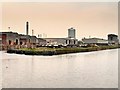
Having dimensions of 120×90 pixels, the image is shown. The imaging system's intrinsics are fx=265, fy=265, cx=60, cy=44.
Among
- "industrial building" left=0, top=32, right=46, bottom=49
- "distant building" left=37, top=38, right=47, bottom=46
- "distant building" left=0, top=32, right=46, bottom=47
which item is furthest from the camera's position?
"distant building" left=37, top=38, right=47, bottom=46

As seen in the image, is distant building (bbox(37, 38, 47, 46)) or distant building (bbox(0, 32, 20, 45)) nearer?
distant building (bbox(0, 32, 20, 45))

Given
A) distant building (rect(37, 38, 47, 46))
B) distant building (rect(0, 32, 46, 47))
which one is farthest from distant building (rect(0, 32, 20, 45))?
distant building (rect(37, 38, 47, 46))

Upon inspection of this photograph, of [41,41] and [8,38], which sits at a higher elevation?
[8,38]

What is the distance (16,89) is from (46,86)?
0.69 meters

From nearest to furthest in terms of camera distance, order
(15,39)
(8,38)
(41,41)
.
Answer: (8,38)
(15,39)
(41,41)

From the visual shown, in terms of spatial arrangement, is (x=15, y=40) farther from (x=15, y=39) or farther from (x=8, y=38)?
(x=8, y=38)

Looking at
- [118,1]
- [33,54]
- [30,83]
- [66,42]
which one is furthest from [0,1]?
[66,42]

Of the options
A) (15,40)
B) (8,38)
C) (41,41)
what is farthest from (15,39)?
(41,41)

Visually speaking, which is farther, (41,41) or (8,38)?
(41,41)

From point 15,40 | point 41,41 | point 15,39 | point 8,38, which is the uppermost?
point 8,38

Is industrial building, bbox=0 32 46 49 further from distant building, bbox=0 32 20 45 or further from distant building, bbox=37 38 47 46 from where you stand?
distant building, bbox=37 38 47 46

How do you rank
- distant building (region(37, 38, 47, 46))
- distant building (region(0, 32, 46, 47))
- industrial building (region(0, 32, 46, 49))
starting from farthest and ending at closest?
distant building (region(37, 38, 47, 46)) < distant building (region(0, 32, 46, 47)) < industrial building (region(0, 32, 46, 49))

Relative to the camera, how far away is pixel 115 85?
19.1 feet

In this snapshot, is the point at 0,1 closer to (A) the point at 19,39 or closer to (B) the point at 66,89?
(B) the point at 66,89
